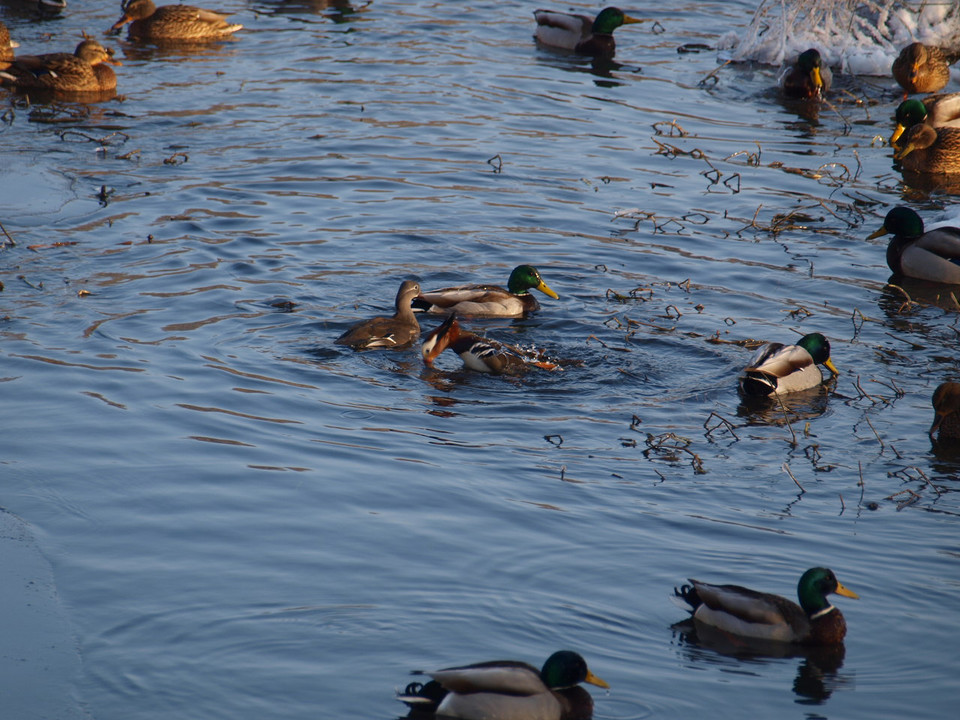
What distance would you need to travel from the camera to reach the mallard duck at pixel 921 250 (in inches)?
444

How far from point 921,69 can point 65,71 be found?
1196 cm

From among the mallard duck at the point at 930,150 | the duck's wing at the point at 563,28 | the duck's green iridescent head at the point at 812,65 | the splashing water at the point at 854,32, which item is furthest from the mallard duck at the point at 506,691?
the duck's wing at the point at 563,28

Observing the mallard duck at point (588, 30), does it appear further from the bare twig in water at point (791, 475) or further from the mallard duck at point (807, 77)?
the bare twig in water at point (791, 475)

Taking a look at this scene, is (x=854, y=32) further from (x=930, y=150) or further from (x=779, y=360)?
(x=779, y=360)

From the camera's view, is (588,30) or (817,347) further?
(588,30)

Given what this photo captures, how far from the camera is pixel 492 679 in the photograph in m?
4.70

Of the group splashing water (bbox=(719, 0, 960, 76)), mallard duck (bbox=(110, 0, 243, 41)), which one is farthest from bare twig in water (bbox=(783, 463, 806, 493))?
mallard duck (bbox=(110, 0, 243, 41))

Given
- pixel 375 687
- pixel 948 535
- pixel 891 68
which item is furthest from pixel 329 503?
pixel 891 68

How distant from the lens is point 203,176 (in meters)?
13.3

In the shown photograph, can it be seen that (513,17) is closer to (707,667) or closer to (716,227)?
(716,227)

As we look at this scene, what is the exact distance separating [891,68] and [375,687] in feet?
52.7

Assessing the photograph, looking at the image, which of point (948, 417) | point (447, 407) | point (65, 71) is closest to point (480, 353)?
point (447, 407)

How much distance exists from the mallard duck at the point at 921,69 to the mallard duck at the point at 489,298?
8.93 m

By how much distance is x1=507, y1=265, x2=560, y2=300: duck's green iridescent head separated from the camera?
405 inches
